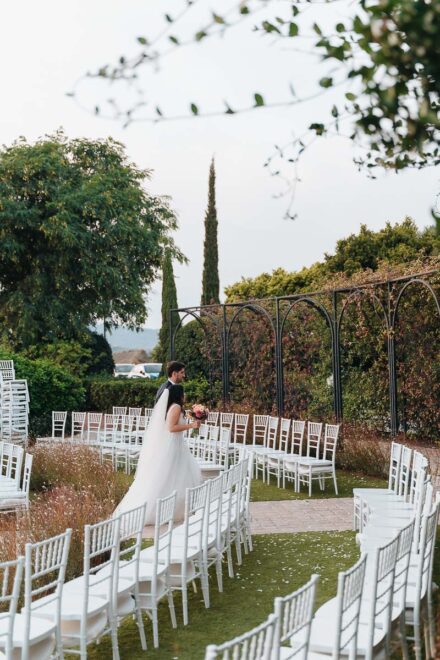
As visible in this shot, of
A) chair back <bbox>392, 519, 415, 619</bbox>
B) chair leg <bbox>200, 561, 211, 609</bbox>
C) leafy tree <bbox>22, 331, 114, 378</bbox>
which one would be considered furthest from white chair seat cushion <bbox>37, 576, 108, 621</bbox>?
leafy tree <bbox>22, 331, 114, 378</bbox>

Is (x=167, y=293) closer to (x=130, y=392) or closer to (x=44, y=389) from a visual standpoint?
(x=130, y=392)

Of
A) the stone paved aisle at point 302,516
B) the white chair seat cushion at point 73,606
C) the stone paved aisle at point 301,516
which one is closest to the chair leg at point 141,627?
the white chair seat cushion at point 73,606

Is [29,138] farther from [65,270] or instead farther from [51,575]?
[51,575]

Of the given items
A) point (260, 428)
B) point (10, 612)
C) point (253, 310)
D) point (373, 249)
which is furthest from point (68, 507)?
point (373, 249)

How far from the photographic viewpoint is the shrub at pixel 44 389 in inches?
787

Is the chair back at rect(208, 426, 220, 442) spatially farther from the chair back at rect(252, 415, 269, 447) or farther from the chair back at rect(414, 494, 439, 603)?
the chair back at rect(414, 494, 439, 603)

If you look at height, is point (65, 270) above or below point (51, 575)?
above

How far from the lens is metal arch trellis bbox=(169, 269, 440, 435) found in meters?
13.4

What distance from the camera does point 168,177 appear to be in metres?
33.5

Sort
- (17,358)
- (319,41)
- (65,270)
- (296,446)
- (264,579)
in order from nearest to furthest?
(319,41), (264,579), (296,446), (17,358), (65,270)

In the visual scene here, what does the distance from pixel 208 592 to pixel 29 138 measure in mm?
26747

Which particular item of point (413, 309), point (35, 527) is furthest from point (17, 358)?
point (35, 527)

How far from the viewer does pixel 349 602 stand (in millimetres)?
4199

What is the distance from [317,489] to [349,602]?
28.1ft
